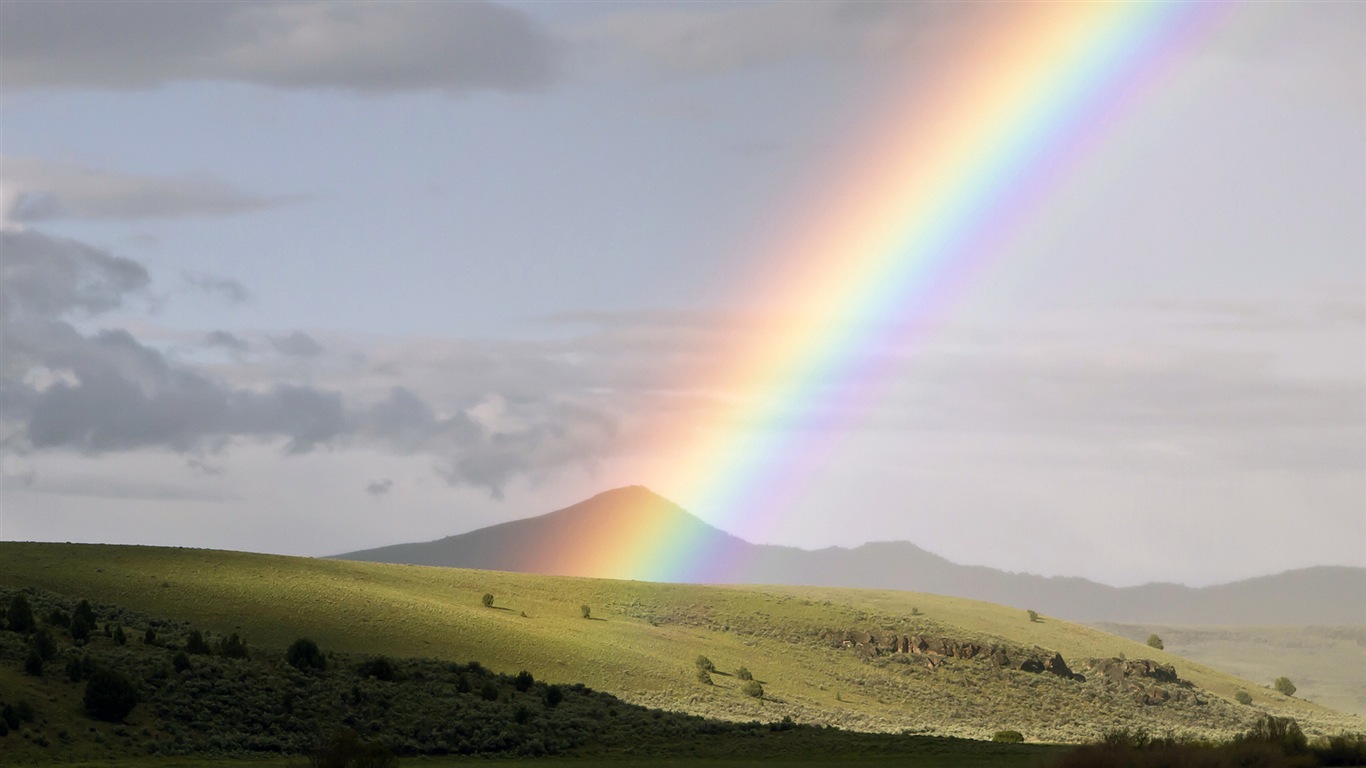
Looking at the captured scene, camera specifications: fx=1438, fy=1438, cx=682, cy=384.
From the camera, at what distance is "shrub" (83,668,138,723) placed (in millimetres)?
48969

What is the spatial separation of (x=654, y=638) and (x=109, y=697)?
48043 mm

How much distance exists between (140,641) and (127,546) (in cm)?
4040

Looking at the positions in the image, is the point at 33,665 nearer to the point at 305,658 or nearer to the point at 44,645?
the point at 44,645

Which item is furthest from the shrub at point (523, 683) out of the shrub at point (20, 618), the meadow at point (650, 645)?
the shrub at point (20, 618)

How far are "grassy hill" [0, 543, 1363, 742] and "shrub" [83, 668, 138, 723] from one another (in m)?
20.8

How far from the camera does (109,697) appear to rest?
49.2 m

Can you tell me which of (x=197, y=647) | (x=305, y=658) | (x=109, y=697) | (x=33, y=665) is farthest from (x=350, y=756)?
(x=197, y=647)

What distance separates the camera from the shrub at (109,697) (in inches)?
1928

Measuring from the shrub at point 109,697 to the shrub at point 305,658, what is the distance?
9597 mm

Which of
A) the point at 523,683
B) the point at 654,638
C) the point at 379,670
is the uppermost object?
the point at 654,638

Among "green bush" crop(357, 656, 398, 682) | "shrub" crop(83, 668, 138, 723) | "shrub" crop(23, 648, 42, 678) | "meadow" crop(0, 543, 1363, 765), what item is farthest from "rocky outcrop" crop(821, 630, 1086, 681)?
"shrub" crop(23, 648, 42, 678)

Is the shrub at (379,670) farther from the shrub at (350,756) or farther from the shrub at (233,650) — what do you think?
the shrub at (350,756)

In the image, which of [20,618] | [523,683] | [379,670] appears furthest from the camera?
[523,683]

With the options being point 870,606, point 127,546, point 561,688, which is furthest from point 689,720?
point 870,606
